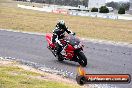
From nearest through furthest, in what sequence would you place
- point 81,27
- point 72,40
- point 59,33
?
point 72,40 < point 59,33 < point 81,27

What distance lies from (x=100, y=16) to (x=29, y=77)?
50.9 metres

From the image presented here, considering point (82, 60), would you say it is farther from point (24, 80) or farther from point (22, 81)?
point (22, 81)

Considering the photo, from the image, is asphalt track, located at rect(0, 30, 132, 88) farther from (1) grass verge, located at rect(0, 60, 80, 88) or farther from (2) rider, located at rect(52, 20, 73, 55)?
(1) grass verge, located at rect(0, 60, 80, 88)

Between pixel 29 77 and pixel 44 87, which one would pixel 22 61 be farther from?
pixel 44 87

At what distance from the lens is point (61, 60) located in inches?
611

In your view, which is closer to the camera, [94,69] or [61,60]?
[94,69]

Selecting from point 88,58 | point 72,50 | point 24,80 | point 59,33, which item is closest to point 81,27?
point 88,58

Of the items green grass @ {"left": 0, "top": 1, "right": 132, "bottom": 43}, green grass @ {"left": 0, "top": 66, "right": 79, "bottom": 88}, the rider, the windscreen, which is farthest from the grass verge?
green grass @ {"left": 0, "top": 1, "right": 132, "bottom": 43}

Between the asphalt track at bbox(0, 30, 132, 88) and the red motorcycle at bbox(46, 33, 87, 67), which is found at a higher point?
the red motorcycle at bbox(46, 33, 87, 67)

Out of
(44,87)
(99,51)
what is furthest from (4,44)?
(44,87)

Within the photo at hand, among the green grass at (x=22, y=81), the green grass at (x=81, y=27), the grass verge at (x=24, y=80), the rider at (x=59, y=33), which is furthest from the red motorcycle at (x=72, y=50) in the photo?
the green grass at (x=81, y=27)

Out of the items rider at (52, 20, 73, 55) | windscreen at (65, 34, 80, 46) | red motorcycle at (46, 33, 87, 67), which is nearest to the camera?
red motorcycle at (46, 33, 87, 67)

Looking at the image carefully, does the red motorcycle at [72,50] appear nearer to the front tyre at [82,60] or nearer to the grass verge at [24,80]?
the front tyre at [82,60]

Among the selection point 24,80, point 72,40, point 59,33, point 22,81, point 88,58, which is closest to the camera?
point 22,81
